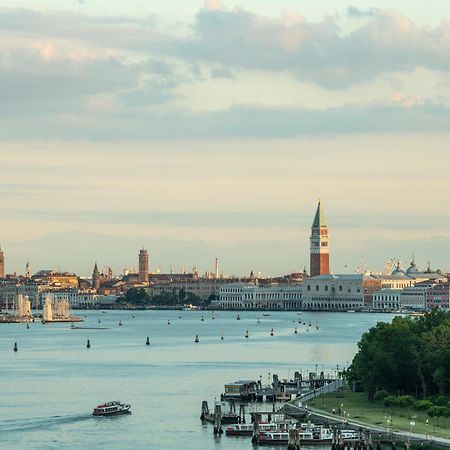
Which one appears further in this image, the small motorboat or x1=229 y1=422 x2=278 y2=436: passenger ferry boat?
the small motorboat

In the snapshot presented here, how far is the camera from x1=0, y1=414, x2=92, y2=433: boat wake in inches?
2077

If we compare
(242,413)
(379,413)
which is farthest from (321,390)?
(379,413)

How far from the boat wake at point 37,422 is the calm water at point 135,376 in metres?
0.03

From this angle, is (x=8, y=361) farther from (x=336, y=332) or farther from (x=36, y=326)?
(x=36, y=326)

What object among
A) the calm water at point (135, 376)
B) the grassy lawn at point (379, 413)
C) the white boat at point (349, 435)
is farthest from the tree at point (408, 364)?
the white boat at point (349, 435)

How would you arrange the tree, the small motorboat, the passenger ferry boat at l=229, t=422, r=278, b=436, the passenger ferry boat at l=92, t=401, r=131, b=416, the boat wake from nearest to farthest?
the passenger ferry boat at l=229, t=422, r=278, b=436 < the small motorboat < the boat wake < the tree < the passenger ferry boat at l=92, t=401, r=131, b=416

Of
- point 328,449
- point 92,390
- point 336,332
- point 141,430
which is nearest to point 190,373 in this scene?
point 92,390

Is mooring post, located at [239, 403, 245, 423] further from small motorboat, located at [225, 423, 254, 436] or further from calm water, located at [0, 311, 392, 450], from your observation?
small motorboat, located at [225, 423, 254, 436]

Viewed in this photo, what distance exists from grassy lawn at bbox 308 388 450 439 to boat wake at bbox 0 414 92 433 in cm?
813

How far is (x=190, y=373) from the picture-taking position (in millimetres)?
74688

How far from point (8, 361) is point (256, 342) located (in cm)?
2557

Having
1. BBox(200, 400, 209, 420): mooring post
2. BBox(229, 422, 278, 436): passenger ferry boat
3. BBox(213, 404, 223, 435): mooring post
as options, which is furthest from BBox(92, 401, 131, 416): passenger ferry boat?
BBox(229, 422, 278, 436): passenger ferry boat

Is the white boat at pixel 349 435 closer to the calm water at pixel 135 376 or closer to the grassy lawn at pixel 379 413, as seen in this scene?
the grassy lawn at pixel 379 413

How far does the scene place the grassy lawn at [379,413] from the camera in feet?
158
